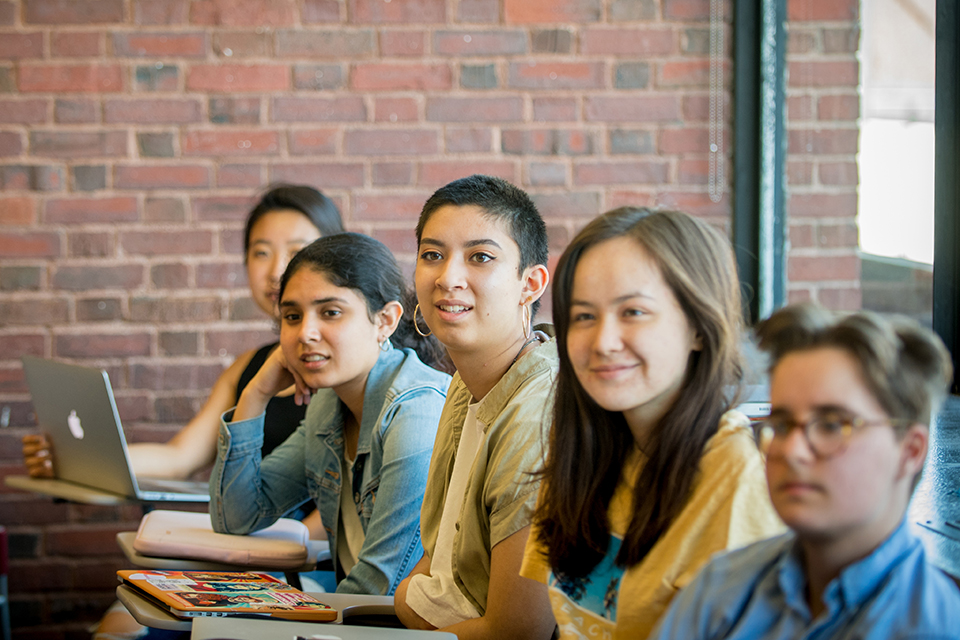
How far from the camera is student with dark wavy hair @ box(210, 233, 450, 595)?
1604mm

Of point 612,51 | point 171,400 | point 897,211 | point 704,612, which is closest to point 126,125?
point 171,400

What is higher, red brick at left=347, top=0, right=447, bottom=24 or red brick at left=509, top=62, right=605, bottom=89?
red brick at left=347, top=0, right=447, bottom=24

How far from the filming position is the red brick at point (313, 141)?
269 cm

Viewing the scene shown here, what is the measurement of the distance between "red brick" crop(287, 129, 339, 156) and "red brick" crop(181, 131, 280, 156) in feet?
0.16

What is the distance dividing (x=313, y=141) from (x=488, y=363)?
148cm

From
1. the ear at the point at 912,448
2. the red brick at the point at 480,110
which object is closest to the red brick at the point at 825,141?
the red brick at the point at 480,110

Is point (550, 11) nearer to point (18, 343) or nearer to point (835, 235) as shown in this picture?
point (835, 235)

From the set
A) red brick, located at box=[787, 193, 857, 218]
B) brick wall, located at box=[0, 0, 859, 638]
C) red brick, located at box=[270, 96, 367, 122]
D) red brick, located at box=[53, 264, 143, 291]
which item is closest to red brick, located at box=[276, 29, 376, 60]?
brick wall, located at box=[0, 0, 859, 638]

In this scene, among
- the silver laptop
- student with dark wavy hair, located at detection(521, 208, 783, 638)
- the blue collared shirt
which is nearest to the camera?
the blue collared shirt

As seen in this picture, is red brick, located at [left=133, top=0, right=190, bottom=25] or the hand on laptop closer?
the hand on laptop

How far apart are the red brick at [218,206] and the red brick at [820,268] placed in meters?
1.62

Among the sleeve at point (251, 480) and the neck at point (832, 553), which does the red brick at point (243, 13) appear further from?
the neck at point (832, 553)

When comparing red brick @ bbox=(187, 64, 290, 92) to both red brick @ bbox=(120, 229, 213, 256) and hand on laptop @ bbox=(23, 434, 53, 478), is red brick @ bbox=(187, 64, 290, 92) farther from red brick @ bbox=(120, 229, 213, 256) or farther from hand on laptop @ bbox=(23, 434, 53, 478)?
hand on laptop @ bbox=(23, 434, 53, 478)

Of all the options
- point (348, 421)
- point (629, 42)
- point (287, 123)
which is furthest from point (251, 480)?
point (629, 42)
